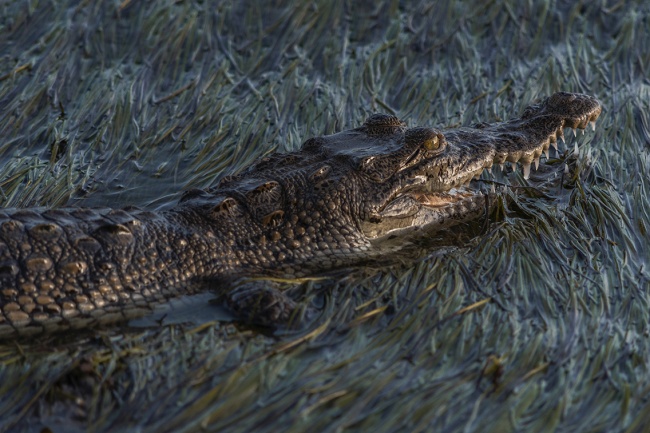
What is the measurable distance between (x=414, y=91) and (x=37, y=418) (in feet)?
13.2

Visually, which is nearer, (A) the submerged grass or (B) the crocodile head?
(A) the submerged grass

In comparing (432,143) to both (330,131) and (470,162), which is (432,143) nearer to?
(470,162)

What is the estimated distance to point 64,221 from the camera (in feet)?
15.3

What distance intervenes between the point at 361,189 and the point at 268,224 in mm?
579

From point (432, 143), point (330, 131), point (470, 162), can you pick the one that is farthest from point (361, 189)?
point (330, 131)

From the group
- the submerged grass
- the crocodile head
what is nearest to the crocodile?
the crocodile head

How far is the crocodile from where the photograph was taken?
4.48 m

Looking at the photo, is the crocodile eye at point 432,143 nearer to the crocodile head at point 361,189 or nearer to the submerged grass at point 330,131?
the crocodile head at point 361,189

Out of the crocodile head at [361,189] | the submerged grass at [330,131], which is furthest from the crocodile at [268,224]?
the submerged grass at [330,131]

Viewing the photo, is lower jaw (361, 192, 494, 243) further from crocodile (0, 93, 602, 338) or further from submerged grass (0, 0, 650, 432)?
submerged grass (0, 0, 650, 432)

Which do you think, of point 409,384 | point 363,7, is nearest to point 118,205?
point 409,384

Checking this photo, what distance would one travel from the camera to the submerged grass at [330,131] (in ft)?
12.7

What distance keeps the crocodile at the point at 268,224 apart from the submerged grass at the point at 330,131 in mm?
219

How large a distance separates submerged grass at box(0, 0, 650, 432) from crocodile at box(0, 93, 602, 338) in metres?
0.22
